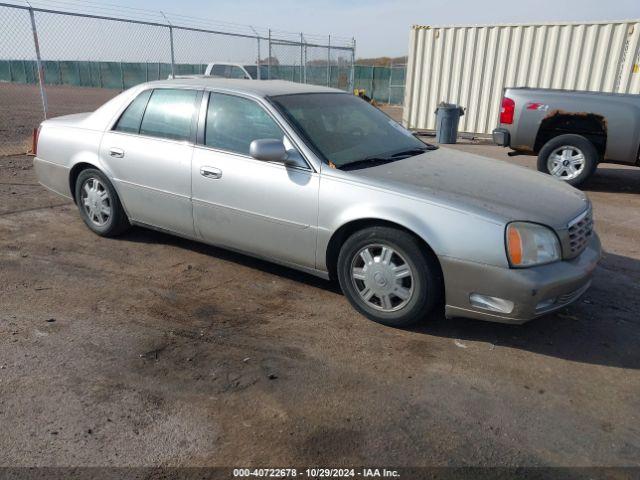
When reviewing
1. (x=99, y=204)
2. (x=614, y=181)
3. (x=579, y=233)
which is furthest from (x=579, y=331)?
(x=614, y=181)

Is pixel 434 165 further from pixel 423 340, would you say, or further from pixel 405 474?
pixel 405 474

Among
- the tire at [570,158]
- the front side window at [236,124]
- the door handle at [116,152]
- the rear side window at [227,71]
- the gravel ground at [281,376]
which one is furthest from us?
the rear side window at [227,71]

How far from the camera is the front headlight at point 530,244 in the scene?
10.5 ft

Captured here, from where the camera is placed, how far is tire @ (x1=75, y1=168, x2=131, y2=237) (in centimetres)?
518

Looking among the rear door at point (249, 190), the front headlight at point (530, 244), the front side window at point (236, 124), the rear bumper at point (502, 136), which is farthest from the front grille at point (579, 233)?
the rear bumper at point (502, 136)

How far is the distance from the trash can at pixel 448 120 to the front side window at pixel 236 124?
9417 millimetres

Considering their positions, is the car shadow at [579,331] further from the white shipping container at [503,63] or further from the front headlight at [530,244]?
the white shipping container at [503,63]

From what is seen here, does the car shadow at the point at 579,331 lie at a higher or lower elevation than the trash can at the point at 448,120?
lower

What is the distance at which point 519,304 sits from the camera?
3.22m

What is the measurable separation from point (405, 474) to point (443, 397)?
671mm

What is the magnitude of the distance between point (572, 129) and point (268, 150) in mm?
6135

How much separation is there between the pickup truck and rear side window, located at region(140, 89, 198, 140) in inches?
218

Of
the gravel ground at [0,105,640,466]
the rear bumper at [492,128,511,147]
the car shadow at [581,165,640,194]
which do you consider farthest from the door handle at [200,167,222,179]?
the car shadow at [581,165,640,194]

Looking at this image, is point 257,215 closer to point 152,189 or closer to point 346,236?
point 346,236
